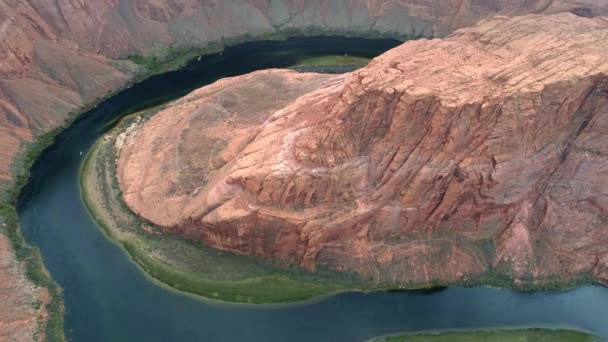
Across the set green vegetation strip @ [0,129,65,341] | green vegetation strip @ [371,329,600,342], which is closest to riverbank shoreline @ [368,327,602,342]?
green vegetation strip @ [371,329,600,342]

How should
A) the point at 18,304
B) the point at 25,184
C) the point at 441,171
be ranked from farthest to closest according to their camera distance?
the point at 25,184, the point at 441,171, the point at 18,304

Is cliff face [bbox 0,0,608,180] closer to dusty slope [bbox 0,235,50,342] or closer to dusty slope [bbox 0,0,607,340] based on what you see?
dusty slope [bbox 0,0,607,340]

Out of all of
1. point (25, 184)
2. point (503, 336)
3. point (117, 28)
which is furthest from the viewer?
point (117, 28)

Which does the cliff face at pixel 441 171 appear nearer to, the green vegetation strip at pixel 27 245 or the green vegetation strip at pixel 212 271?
the green vegetation strip at pixel 212 271

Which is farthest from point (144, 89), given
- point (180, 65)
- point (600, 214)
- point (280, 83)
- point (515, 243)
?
point (600, 214)

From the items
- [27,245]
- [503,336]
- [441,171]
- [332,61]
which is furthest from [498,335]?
[332,61]

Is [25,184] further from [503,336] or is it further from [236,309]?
[503,336]

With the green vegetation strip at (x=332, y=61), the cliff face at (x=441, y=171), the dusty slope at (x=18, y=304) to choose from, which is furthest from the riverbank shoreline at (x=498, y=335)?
the green vegetation strip at (x=332, y=61)
